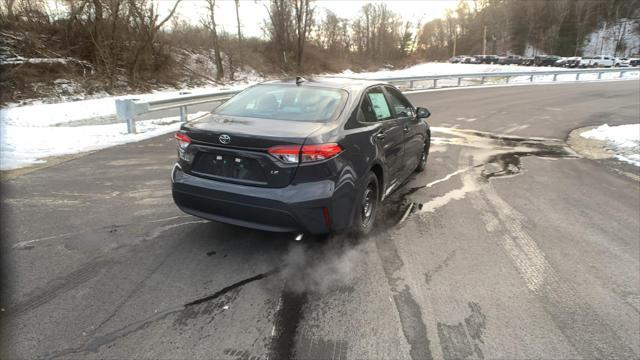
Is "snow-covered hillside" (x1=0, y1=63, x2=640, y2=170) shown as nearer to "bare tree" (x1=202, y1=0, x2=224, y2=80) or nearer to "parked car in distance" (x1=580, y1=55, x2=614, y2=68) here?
"bare tree" (x1=202, y1=0, x2=224, y2=80)

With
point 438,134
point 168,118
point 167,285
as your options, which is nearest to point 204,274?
point 167,285

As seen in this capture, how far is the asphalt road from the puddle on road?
6 cm

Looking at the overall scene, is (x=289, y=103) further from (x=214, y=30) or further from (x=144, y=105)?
(x=214, y=30)

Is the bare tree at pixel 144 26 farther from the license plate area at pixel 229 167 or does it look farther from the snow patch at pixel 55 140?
the license plate area at pixel 229 167

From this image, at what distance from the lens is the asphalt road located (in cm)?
277

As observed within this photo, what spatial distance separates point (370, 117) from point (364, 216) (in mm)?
1044

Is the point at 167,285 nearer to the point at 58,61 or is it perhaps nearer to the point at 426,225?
the point at 426,225

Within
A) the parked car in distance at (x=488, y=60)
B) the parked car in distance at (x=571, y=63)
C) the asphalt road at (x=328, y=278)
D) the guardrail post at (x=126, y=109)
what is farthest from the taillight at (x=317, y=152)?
the parked car in distance at (x=488, y=60)

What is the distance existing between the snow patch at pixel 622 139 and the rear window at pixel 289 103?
686 cm

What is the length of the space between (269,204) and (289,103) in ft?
4.21

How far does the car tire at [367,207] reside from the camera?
156 inches

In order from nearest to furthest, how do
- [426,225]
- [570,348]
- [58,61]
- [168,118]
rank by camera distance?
[570,348] < [426,225] < [168,118] < [58,61]

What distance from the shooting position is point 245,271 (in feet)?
11.9

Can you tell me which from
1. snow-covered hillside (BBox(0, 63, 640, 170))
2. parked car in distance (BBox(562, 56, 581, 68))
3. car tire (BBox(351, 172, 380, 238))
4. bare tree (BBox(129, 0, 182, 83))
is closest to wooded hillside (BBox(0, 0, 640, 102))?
bare tree (BBox(129, 0, 182, 83))
